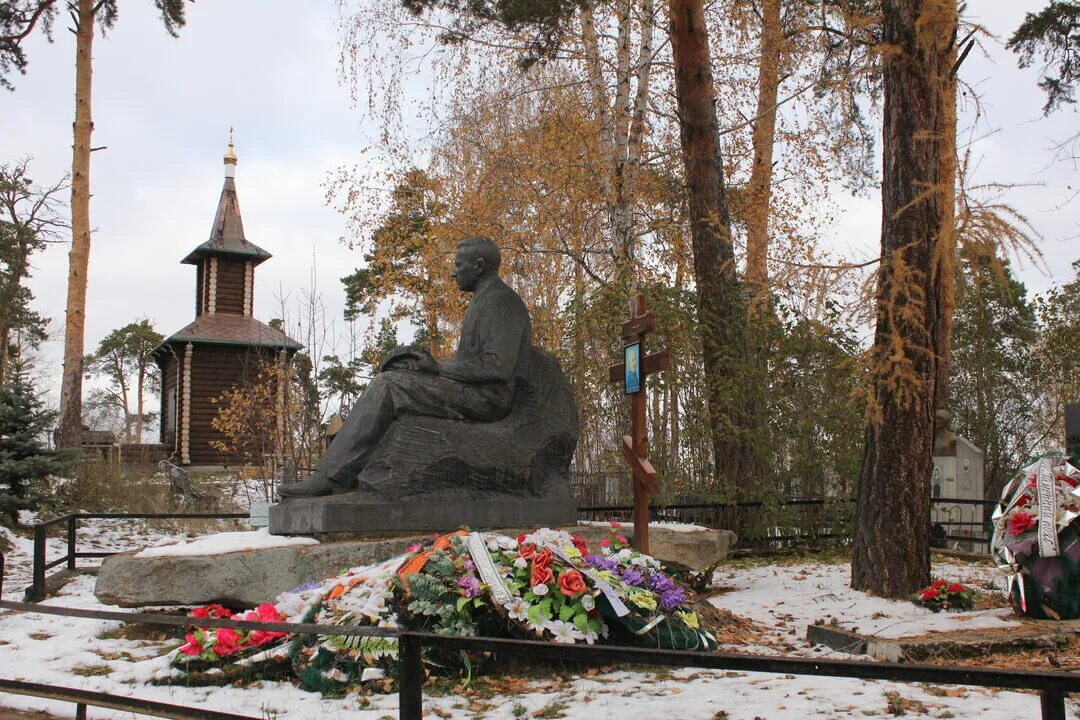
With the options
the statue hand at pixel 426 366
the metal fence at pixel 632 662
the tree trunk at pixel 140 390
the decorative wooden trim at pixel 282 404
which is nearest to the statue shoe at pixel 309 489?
the statue hand at pixel 426 366

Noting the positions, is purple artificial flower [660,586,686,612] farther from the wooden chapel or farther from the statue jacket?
the wooden chapel

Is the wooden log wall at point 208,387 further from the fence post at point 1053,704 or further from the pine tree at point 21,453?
the fence post at point 1053,704

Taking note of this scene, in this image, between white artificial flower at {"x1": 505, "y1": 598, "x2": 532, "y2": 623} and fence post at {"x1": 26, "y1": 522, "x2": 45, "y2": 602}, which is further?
fence post at {"x1": 26, "y1": 522, "x2": 45, "y2": 602}

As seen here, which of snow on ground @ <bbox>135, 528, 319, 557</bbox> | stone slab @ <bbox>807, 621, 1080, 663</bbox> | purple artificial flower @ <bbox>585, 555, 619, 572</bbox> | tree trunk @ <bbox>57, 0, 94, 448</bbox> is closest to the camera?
stone slab @ <bbox>807, 621, 1080, 663</bbox>

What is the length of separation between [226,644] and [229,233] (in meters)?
27.1

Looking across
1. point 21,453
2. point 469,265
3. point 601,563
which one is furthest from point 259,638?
point 21,453

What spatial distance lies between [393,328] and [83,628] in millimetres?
14655

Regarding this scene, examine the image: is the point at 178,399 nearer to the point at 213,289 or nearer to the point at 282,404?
the point at 213,289

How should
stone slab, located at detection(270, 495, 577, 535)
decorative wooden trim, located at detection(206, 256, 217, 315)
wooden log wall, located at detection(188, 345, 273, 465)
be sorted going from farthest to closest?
1. decorative wooden trim, located at detection(206, 256, 217, 315)
2. wooden log wall, located at detection(188, 345, 273, 465)
3. stone slab, located at detection(270, 495, 577, 535)

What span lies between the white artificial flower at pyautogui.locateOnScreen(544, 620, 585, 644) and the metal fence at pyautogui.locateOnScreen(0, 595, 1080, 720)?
2164mm

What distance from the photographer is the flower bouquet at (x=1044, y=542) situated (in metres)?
6.19

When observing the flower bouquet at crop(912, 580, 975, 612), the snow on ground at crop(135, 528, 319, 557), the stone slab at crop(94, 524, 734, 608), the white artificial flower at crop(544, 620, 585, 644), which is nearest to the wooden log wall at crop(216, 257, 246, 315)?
the snow on ground at crop(135, 528, 319, 557)

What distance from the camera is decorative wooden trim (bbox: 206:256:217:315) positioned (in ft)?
98.7

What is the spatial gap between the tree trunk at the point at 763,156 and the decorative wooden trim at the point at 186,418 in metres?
19.3
